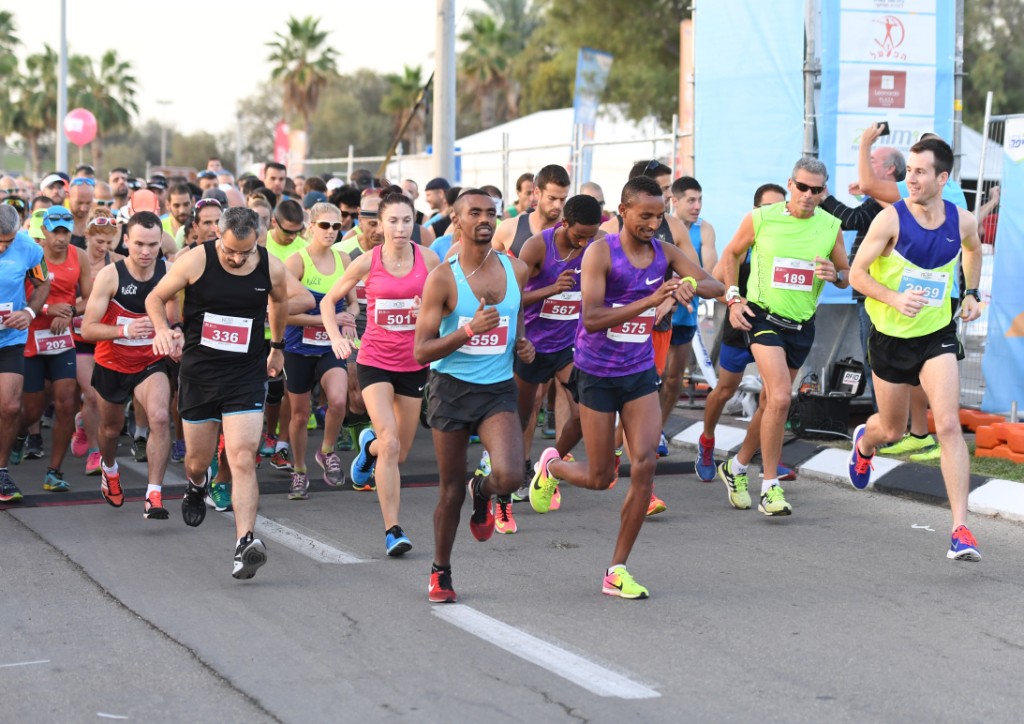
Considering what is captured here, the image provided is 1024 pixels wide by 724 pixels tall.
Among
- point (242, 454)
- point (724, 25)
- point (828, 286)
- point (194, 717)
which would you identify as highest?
point (724, 25)

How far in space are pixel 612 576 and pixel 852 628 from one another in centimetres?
120

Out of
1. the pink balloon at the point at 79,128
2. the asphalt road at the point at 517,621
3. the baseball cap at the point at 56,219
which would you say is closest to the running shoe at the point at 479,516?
the asphalt road at the point at 517,621

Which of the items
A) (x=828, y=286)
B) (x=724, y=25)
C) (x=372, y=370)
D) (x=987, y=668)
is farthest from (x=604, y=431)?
(x=724, y=25)

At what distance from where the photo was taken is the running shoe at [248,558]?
6.98 meters

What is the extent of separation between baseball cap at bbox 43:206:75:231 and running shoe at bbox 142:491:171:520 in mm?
2740

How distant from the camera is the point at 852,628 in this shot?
6.19 meters

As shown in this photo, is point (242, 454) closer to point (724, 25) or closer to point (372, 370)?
point (372, 370)

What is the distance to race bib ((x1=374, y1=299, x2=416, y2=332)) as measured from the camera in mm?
8234

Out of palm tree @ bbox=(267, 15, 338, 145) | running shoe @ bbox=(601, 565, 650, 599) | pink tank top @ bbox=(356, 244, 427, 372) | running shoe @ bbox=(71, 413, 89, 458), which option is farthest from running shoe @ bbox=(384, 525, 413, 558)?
palm tree @ bbox=(267, 15, 338, 145)

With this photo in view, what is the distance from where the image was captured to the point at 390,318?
325 inches

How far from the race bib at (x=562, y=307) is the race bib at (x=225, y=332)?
7.15ft

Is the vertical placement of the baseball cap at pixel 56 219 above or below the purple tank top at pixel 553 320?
above

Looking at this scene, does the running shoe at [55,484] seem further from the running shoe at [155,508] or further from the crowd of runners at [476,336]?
the running shoe at [155,508]

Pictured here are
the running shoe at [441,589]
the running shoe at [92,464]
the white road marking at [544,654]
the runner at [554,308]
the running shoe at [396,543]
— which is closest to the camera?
the white road marking at [544,654]
